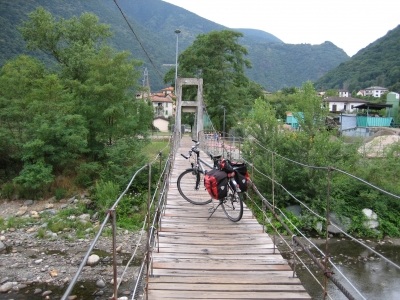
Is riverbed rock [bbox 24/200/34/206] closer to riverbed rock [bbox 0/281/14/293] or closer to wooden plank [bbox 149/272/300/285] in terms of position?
riverbed rock [bbox 0/281/14/293]

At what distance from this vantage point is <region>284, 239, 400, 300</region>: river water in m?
6.48

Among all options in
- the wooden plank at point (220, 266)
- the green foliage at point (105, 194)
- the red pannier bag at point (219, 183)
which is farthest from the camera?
the green foliage at point (105, 194)

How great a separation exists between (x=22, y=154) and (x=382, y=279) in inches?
448

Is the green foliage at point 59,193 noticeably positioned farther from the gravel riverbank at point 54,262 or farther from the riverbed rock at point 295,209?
the riverbed rock at point 295,209

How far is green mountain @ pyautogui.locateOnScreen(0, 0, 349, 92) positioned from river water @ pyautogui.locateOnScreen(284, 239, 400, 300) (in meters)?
26.2

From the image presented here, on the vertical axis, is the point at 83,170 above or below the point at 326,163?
below

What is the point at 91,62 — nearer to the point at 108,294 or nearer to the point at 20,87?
the point at 20,87

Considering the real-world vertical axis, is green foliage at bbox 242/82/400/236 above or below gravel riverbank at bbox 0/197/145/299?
above

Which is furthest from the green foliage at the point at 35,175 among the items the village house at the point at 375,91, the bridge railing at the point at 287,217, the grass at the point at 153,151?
the village house at the point at 375,91

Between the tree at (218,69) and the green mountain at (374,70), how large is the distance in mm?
28096

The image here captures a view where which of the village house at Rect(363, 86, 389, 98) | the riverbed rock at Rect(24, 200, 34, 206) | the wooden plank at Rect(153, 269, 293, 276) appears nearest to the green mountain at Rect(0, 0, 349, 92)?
the village house at Rect(363, 86, 389, 98)

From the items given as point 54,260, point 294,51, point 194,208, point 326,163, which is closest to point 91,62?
point 54,260

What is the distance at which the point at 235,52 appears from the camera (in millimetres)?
22234

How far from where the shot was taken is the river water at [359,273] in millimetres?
6484
